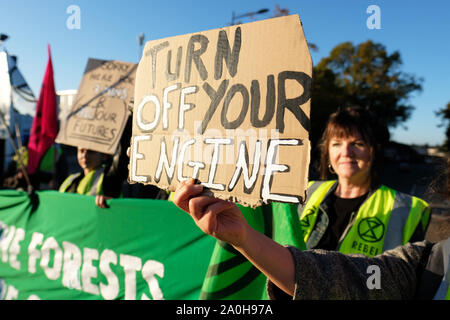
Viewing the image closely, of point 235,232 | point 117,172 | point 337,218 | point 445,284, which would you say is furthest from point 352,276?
point 117,172

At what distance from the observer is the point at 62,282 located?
249cm

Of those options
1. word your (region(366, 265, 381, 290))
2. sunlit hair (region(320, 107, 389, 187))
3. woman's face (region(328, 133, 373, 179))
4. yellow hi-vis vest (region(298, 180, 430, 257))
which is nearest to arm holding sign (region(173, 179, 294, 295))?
word your (region(366, 265, 381, 290))

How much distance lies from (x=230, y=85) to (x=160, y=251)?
1.43 metres

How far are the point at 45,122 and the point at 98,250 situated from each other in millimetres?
1494

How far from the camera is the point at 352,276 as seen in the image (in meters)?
1.16

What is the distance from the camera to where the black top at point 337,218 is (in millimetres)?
1950

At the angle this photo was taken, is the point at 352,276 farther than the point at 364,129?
No

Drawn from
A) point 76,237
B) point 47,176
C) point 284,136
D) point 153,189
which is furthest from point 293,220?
point 47,176

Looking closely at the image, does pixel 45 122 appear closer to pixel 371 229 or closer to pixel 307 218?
pixel 307 218

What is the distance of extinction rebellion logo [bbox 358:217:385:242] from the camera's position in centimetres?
186

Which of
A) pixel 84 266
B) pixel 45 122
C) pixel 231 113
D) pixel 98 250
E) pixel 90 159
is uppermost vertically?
pixel 45 122

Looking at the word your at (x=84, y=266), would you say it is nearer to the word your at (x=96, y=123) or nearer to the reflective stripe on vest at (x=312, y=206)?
the word your at (x=96, y=123)

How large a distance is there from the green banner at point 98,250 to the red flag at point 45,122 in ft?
1.43
